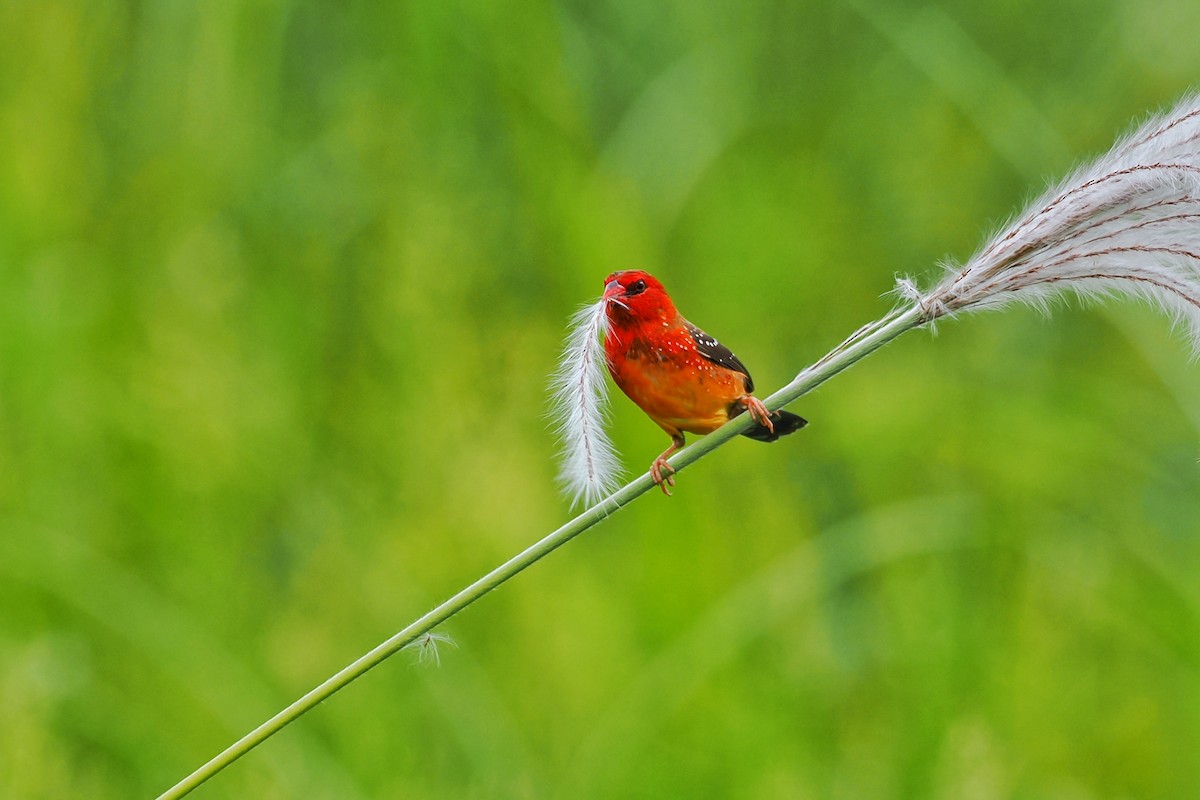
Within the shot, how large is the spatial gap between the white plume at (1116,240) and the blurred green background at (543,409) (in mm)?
1151

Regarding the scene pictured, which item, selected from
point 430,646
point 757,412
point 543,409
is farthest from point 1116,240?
point 543,409

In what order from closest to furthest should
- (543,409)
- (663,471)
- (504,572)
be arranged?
(504,572)
(663,471)
(543,409)

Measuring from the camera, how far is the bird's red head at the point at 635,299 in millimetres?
1217

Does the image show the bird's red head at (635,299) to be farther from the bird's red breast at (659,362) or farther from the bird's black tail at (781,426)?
the bird's black tail at (781,426)

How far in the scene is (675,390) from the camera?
48.3 inches

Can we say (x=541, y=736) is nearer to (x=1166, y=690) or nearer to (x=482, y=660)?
(x=482, y=660)

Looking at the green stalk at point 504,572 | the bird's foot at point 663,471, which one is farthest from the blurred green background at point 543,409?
the green stalk at point 504,572

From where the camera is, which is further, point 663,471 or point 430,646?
point 663,471

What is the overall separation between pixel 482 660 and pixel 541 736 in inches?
6.6

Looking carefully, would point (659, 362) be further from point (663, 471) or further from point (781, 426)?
point (781, 426)

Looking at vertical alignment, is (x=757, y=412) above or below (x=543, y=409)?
below

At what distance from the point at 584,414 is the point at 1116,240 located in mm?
439

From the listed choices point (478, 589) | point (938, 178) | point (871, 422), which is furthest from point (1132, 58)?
point (478, 589)

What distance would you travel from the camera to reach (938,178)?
8.18 feet
